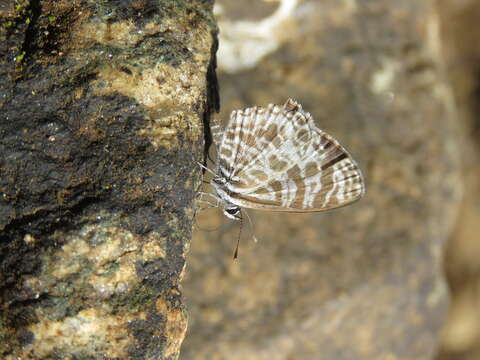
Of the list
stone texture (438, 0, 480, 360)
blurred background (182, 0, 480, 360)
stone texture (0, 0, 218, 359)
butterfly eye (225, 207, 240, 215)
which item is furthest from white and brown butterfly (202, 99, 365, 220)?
stone texture (438, 0, 480, 360)

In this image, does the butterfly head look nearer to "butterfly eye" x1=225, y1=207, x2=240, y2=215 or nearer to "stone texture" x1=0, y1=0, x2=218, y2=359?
"butterfly eye" x1=225, y1=207, x2=240, y2=215

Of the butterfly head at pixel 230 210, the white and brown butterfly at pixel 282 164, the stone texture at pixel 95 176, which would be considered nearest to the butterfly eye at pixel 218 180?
the white and brown butterfly at pixel 282 164

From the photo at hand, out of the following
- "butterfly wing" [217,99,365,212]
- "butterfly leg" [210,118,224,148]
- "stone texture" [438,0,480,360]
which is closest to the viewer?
"butterfly leg" [210,118,224,148]

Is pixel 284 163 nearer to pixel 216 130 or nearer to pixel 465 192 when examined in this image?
pixel 216 130

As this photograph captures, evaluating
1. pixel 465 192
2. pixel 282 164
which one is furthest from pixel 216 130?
pixel 465 192

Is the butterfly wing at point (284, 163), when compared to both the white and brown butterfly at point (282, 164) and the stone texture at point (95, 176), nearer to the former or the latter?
the white and brown butterfly at point (282, 164)

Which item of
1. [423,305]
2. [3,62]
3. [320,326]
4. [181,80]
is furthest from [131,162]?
[423,305]

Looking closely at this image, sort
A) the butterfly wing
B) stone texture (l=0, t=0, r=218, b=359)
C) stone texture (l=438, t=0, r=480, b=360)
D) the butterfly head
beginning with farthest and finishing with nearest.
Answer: stone texture (l=438, t=0, r=480, b=360) < the butterfly head < the butterfly wing < stone texture (l=0, t=0, r=218, b=359)
